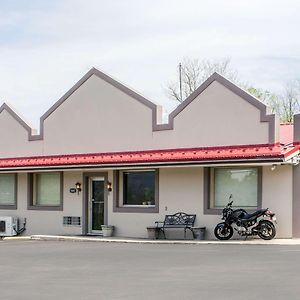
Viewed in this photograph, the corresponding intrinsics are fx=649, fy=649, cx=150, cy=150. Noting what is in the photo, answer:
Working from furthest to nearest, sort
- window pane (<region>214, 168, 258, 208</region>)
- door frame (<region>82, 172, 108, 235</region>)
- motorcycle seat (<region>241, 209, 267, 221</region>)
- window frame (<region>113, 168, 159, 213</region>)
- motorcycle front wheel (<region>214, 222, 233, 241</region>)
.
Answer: door frame (<region>82, 172, 108, 235</region>)
window frame (<region>113, 168, 159, 213</region>)
window pane (<region>214, 168, 258, 208</region>)
motorcycle front wheel (<region>214, 222, 233, 241</region>)
motorcycle seat (<region>241, 209, 267, 221</region>)

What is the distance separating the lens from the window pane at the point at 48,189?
27953 mm

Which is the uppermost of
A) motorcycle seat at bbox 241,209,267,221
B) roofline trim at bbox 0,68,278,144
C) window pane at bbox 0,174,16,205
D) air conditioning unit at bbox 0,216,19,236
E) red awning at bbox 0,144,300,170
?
roofline trim at bbox 0,68,278,144

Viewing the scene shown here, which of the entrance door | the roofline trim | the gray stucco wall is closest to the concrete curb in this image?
the gray stucco wall

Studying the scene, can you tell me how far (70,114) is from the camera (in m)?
27.6

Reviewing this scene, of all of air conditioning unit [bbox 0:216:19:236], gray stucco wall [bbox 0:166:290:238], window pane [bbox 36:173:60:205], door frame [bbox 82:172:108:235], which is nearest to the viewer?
gray stucco wall [bbox 0:166:290:238]

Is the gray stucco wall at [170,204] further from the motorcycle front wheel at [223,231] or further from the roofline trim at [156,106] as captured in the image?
the roofline trim at [156,106]

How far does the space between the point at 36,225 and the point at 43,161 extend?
2.89 metres

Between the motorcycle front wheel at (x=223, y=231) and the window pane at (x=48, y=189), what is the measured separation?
8393mm

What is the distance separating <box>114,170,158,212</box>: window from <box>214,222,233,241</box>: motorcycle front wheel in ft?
10.4

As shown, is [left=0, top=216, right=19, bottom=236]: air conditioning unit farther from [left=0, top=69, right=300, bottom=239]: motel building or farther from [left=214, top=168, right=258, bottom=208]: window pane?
[left=214, top=168, right=258, bottom=208]: window pane

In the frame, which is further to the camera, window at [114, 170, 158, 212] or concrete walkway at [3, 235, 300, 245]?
window at [114, 170, 158, 212]

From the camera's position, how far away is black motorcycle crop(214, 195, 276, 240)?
70.0 feet

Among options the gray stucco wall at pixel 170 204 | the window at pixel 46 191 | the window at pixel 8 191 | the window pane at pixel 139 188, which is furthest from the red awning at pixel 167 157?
the window at pixel 8 191

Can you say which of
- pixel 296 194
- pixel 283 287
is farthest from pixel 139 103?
pixel 283 287
